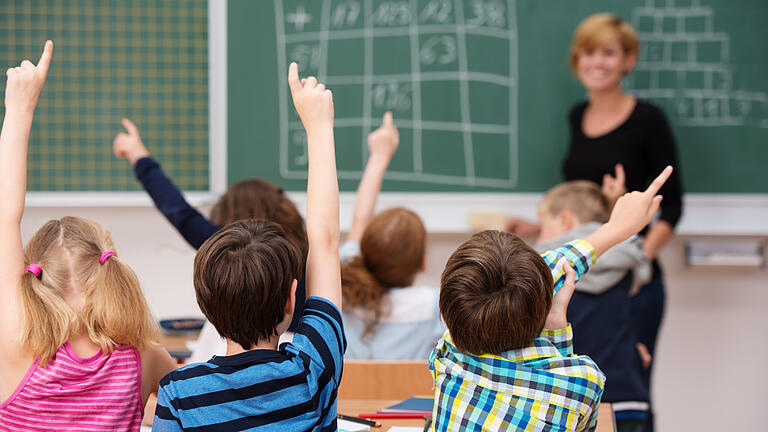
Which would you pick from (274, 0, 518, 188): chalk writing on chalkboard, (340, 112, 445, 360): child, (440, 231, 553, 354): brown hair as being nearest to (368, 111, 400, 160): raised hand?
(340, 112, 445, 360): child

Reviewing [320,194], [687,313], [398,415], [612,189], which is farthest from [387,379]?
[687,313]

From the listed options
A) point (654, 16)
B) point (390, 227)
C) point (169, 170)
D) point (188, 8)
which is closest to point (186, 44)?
point (188, 8)

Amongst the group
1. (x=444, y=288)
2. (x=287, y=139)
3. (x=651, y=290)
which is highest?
(x=287, y=139)

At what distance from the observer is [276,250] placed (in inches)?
50.6

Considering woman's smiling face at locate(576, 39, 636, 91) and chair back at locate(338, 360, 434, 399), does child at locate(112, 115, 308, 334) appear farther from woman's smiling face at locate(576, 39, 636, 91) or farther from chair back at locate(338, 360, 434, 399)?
woman's smiling face at locate(576, 39, 636, 91)

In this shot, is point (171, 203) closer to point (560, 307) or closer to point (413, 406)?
point (413, 406)

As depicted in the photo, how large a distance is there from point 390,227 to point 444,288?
3.01 ft

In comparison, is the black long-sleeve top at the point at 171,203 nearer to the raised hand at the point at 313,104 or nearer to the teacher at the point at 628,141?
the raised hand at the point at 313,104

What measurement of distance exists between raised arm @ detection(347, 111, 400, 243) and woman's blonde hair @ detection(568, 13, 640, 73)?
1.00m

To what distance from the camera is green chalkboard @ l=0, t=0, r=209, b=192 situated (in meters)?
3.42

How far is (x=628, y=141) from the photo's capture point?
10.2 feet

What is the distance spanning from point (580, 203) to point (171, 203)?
48.3 inches

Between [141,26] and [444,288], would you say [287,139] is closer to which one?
[141,26]

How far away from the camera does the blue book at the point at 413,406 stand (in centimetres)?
177
